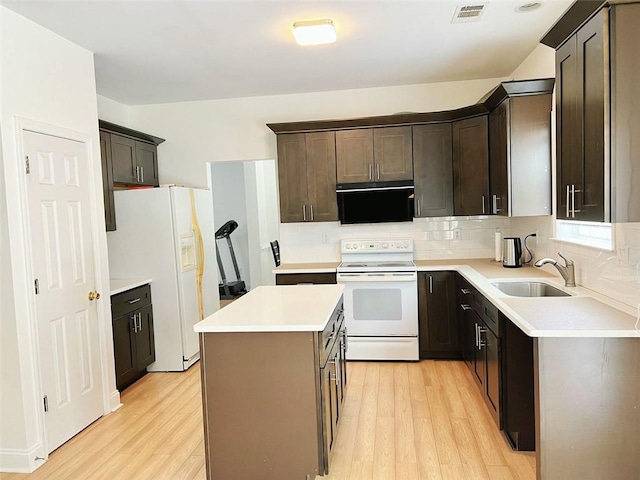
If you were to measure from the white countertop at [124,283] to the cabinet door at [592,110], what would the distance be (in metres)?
3.39

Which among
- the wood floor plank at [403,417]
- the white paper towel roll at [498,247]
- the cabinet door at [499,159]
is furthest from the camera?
the white paper towel roll at [498,247]

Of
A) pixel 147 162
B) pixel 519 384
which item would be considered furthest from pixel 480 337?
pixel 147 162

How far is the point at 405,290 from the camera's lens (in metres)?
4.21

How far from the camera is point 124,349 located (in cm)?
383

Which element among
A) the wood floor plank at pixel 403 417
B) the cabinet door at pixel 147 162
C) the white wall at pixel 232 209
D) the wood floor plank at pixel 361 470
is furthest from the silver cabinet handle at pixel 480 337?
the white wall at pixel 232 209

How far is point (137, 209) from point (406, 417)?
2.97 meters

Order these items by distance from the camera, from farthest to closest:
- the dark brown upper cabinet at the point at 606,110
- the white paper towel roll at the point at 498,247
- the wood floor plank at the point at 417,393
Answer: the white paper towel roll at the point at 498,247 → the wood floor plank at the point at 417,393 → the dark brown upper cabinet at the point at 606,110

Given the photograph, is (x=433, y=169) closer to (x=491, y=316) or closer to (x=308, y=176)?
(x=308, y=176)

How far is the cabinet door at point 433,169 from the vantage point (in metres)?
4.41

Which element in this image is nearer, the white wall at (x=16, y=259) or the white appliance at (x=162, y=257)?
the white wall at (x=16, y=259)

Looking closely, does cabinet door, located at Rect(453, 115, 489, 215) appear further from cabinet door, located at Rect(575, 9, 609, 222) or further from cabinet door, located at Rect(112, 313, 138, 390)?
cabinet door, located at Rect(112, 313, 138, 390)

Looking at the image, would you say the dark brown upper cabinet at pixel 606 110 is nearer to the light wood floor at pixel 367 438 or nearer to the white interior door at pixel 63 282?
the light wood floor at pixel 367 438

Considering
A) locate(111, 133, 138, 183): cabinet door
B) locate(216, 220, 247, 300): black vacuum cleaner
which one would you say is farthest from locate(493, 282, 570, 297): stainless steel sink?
locate(216, 220, 247, 300): black vacuum cleaner

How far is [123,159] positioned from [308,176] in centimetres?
181
